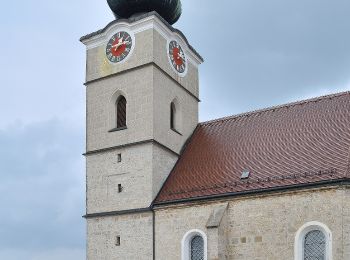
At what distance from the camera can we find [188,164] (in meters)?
28.4

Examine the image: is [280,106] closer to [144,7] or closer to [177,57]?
[177,57]

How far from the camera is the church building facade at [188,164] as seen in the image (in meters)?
23.4

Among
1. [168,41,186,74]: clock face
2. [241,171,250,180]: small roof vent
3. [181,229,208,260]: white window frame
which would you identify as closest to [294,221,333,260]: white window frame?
[241,171,250,180]: small roof vent

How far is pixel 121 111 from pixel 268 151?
697 cm

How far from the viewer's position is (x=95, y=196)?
28312 mm

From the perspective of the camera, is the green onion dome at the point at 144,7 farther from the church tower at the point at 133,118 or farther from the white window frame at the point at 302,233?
the white window frame at the point at 302,233

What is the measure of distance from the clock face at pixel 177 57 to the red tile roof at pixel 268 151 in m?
3.12

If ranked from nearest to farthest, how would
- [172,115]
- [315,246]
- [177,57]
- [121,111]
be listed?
[315,246], [121,111], [172,115], [177,57]

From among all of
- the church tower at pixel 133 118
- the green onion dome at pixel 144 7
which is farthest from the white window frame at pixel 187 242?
the green onion dome at pixel 144 7

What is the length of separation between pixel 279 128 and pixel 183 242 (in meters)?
6.37

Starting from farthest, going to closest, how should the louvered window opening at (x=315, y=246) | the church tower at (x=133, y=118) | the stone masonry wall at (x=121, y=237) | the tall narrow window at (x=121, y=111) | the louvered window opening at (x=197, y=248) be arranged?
the tall narrow window at (x=121, y=111) → the church tower at (x=133, y=118) → the stone masonry wall at (x=121, y=237) → the louvered window opening at (x=197, y=248) → the louvered window opening at (x=315, y=246)

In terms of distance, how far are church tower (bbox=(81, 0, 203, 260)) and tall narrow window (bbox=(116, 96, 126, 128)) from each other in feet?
0.15

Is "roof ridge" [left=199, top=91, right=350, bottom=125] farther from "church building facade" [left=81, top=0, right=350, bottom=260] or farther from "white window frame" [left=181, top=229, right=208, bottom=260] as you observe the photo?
"white window frame" [left=181, top=229, right=208, bottom=260]

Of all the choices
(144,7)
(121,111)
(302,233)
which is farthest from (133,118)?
(302,233)
